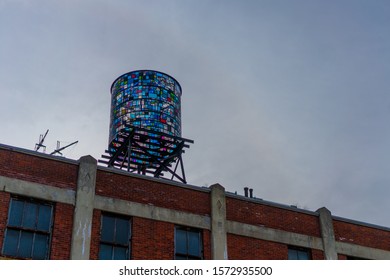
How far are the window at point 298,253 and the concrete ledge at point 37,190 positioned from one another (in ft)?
26.3

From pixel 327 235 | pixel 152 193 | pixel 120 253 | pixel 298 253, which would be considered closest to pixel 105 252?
pixel 120 253

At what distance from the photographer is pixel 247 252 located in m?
19.9

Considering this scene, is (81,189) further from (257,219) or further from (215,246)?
(257,219)

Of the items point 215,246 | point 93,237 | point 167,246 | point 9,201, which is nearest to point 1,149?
point 9,201

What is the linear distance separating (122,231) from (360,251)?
945cm

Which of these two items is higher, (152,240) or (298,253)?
(298,253)

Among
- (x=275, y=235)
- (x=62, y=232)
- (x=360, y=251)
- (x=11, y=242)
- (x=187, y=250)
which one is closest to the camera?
(x=11, y=242)

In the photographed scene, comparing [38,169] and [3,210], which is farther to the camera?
[38,169]

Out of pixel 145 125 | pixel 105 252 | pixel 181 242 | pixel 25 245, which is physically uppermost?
pixel 145 125

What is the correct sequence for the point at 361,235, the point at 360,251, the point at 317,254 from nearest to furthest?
the point at 317,254
the point at 360,251
the point at 361,235

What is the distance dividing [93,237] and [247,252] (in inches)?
212

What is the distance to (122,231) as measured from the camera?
18.2m

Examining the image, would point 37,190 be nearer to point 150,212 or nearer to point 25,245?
point 25,245
